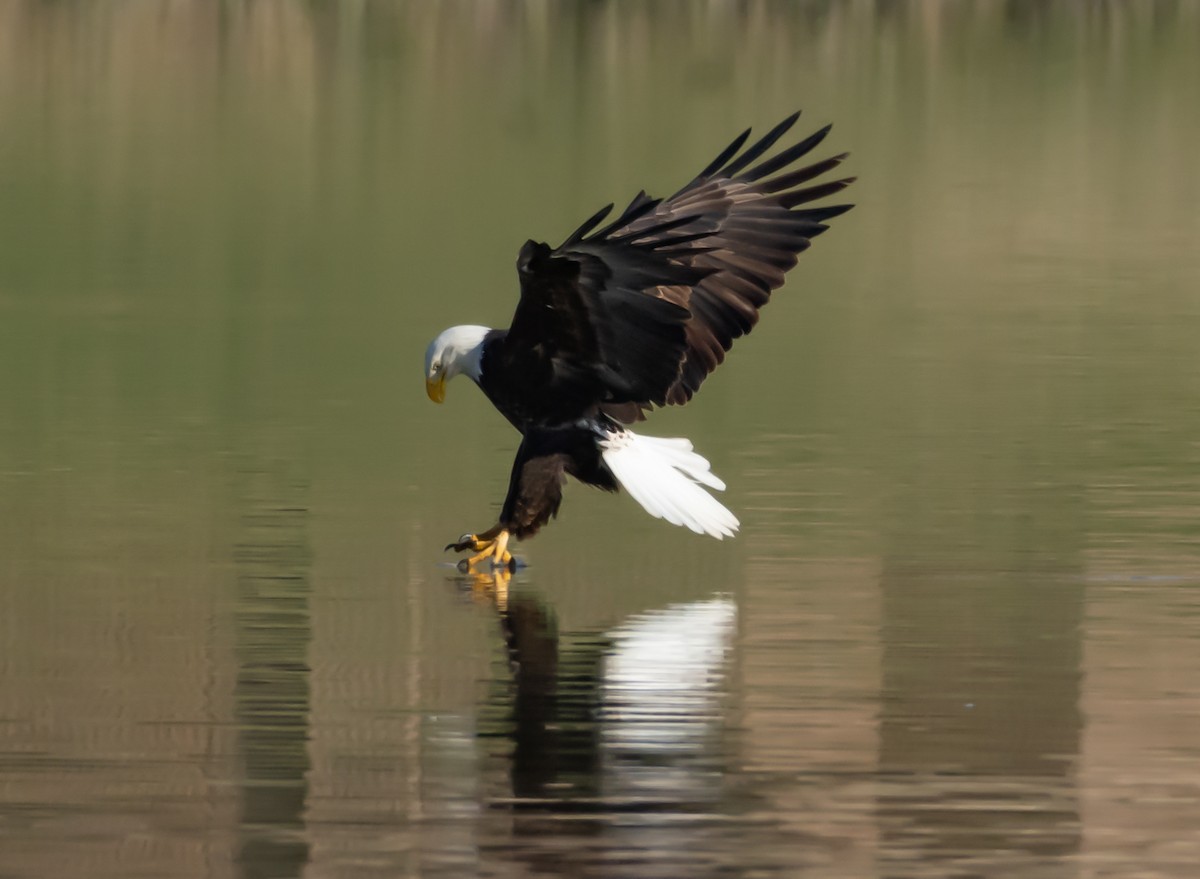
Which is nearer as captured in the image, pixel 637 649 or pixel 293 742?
pixel 293 742

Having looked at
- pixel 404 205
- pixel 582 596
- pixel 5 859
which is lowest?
pixel 5 859

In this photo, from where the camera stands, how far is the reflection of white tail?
910cm

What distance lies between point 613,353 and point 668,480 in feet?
1.35

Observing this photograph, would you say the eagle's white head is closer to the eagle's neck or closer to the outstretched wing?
the eagle's neck

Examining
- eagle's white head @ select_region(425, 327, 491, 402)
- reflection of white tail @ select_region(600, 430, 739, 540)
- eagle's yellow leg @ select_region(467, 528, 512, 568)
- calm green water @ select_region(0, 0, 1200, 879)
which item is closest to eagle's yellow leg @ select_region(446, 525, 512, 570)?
eagle's yellow leg @ select_region(467, 528, 512, 568)

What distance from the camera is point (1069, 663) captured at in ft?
25.6

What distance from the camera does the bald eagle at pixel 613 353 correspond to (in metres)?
8.95

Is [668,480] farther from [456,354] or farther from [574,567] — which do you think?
[456,354]

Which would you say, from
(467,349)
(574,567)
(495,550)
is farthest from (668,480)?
(467,349)

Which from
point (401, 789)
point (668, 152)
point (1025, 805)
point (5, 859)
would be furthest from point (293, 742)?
point (668, 152)

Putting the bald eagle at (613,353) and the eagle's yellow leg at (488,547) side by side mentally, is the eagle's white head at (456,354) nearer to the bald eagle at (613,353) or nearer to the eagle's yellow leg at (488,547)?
the bald eagle at (613,353)

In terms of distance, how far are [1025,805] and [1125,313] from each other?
1112cm

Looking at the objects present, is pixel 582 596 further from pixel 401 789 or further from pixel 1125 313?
pixel 1125 313

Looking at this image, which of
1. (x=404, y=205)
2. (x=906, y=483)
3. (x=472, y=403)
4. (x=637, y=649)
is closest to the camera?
(x=637, y=649)
